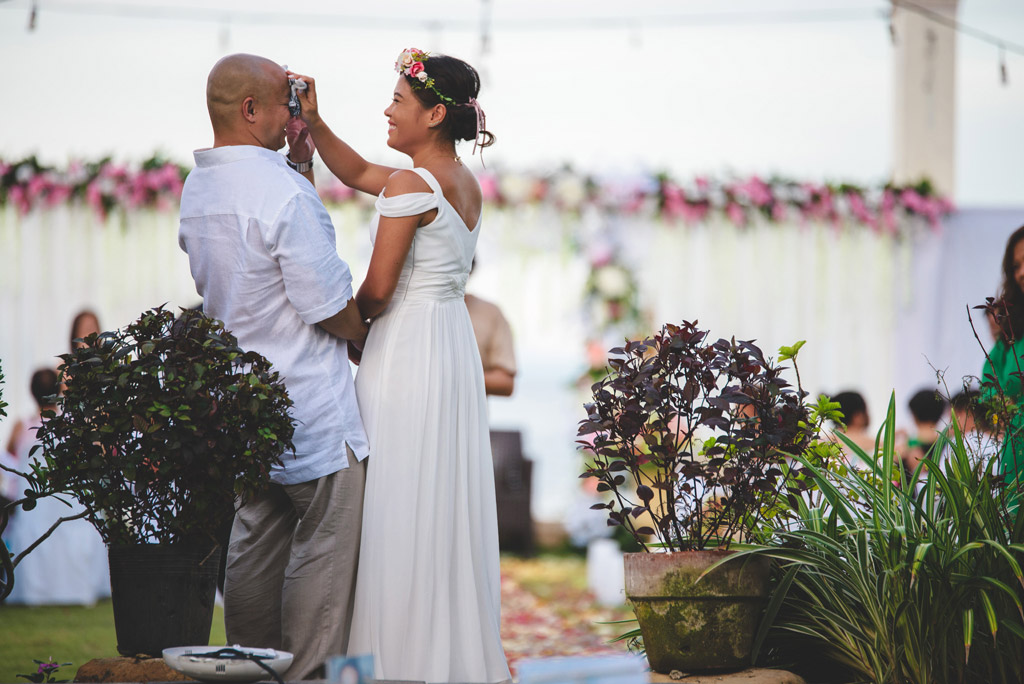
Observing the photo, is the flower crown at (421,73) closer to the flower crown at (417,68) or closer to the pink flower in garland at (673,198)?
the flower crown at (417,68)

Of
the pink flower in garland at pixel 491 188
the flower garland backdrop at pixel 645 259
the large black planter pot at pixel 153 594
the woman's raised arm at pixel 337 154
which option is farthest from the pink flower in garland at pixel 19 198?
the large black planter pot at pixel 153 594

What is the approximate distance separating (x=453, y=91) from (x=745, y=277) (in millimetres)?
5634

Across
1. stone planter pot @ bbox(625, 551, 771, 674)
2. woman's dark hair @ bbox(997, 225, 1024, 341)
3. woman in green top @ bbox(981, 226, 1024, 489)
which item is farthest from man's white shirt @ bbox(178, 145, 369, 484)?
woman's dark hair @ bbox(997, 225, 1024, 341)

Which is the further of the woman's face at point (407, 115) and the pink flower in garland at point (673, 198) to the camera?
the pink flower in garland at point (673, 198)

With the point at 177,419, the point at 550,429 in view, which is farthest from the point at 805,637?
the point at 550,429

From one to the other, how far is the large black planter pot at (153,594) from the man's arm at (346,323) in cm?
62

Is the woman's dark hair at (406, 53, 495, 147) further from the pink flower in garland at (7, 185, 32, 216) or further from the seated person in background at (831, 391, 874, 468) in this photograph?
the pink flower in garland at (7, 185, 32, 216)

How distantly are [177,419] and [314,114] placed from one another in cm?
105

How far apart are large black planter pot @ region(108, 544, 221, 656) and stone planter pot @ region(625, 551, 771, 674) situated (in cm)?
106

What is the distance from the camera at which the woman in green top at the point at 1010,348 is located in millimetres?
2770

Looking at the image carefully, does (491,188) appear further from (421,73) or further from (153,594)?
(153,594)

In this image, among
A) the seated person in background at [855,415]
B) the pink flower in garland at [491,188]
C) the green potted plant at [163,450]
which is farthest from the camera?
the pink flower in garland at [491,188]

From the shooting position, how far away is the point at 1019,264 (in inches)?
137

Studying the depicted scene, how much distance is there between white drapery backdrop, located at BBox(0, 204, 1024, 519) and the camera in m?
7.71
